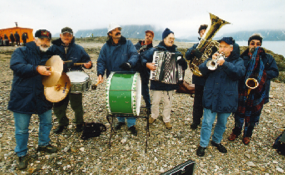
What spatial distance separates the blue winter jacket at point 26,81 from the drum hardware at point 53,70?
17cm

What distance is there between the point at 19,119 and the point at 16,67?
1.00m

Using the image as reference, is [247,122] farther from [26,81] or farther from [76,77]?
[26,81]

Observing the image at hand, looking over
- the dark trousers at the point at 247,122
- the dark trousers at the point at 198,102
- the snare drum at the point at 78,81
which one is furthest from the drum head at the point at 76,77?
the dark trousers at the point at 247,122

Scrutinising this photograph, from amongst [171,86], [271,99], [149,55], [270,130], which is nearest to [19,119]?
[149,55]

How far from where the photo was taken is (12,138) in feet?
13.1

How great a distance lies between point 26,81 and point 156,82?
292 cm

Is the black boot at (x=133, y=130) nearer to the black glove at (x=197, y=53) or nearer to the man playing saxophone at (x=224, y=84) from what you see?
the man playing saxophone at (x=224, y=84)

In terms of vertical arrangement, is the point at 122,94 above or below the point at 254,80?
below

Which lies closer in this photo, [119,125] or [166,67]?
[166,67]

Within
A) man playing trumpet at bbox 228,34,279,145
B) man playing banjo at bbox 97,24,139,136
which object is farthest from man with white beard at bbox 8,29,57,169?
man playing trumpet at bbox 228,34,279,145

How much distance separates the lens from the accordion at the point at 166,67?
3.91m

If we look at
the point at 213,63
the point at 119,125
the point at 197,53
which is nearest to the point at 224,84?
the point at 213,63

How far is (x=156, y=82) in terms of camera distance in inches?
170

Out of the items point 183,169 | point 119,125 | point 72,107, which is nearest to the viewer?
point 183,169
